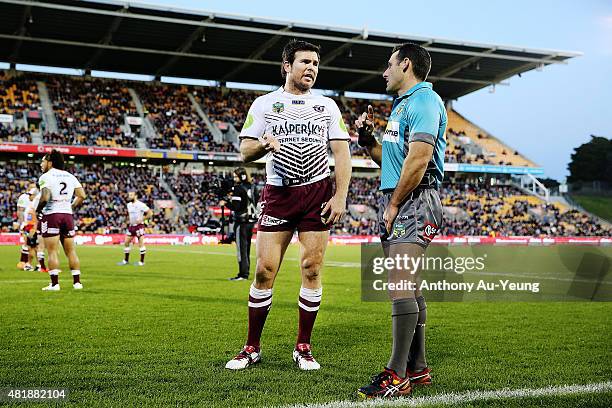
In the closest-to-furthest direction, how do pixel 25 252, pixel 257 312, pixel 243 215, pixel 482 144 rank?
pixel 257 312, pixel 243 215, pixel 25 252, pixel 482 144

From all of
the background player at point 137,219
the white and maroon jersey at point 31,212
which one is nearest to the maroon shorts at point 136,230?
the background player at point 137,219

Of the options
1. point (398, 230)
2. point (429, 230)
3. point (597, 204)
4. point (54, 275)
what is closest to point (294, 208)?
point (398, 230)

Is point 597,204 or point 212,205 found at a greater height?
point 212,205

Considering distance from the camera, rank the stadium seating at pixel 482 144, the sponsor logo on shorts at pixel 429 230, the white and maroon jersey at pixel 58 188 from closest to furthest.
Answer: the sponsor logo on shorts at pixel 429 230
the white and maroon jersey at pixel 58 188
the stadium seating at pixel 482 144

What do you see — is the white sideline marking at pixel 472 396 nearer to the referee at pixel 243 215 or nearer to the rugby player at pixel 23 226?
the referee at pixel 243 215

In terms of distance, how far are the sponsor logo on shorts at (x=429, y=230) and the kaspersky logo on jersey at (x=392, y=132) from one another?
61cm

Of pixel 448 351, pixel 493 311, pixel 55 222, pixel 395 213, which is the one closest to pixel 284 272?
pixel 55 222

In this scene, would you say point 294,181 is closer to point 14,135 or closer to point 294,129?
point 294,129

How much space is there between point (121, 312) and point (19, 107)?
4016 centimetres

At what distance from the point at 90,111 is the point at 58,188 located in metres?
38.5

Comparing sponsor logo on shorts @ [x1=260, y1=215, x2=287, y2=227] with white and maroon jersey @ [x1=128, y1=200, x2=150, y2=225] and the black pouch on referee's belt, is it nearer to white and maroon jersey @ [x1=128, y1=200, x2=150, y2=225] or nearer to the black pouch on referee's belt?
the black pouch on referee's belt

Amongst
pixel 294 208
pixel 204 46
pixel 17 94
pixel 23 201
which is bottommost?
pixel 23 201

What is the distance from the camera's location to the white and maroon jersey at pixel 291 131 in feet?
16.1

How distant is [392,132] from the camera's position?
172 inches
